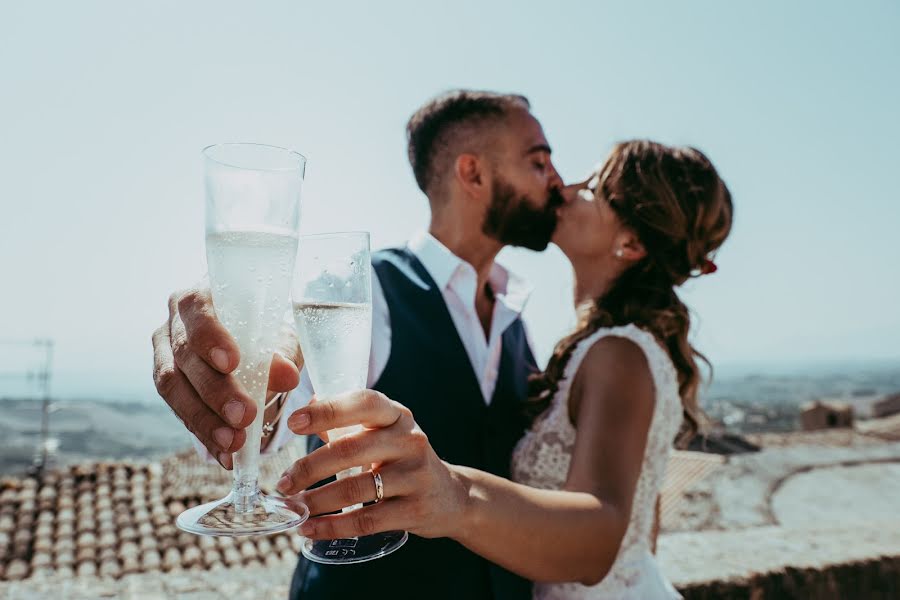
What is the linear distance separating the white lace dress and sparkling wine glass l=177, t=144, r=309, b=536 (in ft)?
5.28

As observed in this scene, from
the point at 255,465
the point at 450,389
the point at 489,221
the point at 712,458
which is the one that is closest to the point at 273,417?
the point at 255,465

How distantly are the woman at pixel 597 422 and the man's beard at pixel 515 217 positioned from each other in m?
0.10

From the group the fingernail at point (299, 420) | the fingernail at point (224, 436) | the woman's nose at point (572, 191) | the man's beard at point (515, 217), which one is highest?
the woman's nose at point (572, 191)

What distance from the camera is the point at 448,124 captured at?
12.6ft

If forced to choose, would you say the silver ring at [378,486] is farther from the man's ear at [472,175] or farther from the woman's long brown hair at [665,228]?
the man's ear at [472,175]

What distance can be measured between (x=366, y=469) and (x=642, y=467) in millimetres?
1614

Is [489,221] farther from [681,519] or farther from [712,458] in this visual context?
[712,458]

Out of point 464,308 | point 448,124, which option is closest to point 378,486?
point 464,308

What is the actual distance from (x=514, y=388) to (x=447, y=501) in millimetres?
1581

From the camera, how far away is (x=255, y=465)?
1.21 m

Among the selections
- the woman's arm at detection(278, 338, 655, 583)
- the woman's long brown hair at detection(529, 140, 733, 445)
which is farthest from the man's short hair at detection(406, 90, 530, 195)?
the woman's arm at detection(278, 338, 655, 583)

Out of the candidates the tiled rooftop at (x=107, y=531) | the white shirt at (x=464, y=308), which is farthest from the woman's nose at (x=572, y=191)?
the tiled rooftop at (x=107, y=531)

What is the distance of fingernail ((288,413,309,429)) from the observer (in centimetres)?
113

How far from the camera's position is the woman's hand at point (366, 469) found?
117cm
